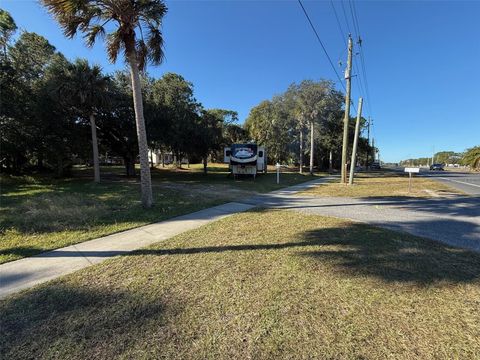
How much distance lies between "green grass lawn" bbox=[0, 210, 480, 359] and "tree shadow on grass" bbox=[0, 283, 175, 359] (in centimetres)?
1

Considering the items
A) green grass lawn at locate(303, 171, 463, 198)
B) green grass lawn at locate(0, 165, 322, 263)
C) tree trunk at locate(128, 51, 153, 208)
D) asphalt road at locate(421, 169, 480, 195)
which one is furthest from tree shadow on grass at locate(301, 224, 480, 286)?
asphalt road at locate(421, 169, 480, 195)

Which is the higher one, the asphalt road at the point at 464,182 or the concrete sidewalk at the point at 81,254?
the asphalt road at the point at 464,182

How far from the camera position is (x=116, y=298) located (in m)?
3.18

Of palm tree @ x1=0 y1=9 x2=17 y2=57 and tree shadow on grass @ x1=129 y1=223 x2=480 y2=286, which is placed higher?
palm tree @ x1=0 y1=9 x2=17 y2=57

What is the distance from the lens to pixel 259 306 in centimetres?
299

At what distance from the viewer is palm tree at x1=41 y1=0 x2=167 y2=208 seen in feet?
24.1

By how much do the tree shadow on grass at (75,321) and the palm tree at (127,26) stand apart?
5494 millimetres

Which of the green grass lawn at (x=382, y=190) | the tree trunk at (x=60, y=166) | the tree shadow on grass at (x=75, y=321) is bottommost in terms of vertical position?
the tree shadow on grass at (x=75, y=321)

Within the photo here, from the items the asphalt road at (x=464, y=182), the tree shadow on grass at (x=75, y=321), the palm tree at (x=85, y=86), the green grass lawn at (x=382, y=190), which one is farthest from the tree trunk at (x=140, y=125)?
the asphalt road at (x=464, y=182)

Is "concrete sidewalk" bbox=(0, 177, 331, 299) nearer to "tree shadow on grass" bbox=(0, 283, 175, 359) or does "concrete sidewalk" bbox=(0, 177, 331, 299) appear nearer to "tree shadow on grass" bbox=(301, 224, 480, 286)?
"tree shadow on grass" bbox=(0, 283, 175, 359)

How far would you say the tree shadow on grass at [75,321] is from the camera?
2.34 m

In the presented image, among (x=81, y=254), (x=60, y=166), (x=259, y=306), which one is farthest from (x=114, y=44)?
(x=60, y=166)

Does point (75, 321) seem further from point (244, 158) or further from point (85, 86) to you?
point (244, 158)

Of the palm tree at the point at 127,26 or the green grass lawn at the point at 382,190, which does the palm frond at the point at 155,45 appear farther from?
the green grass lawn at the point at 382,190
